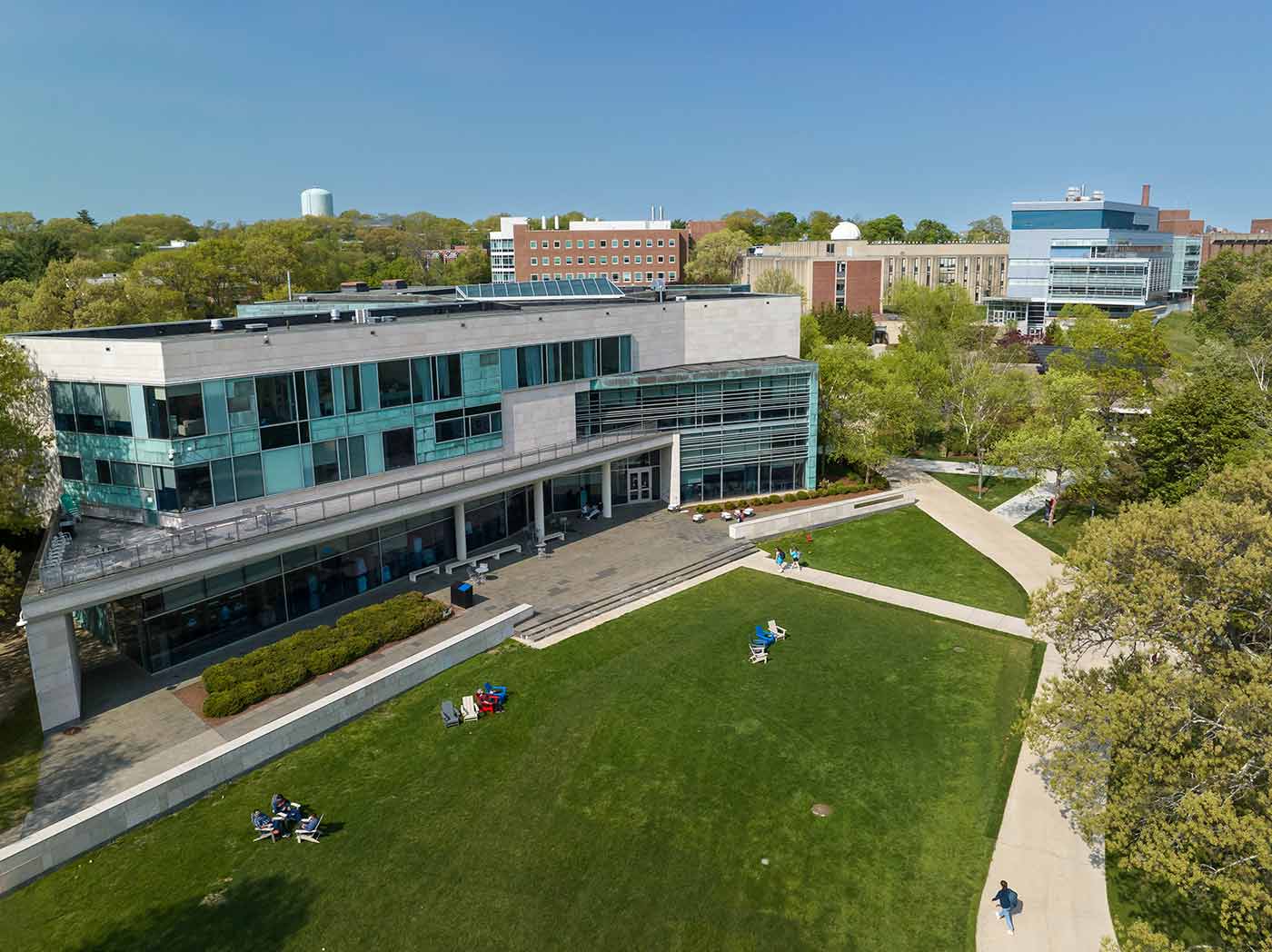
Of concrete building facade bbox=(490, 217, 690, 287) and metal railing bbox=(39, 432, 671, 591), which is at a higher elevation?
concrete building facade bbox=(490, 217, 690, 287)

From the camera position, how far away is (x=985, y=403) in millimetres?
53875

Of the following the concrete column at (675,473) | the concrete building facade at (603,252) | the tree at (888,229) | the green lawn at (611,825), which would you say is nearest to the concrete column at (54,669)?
the green lawn at (611,825)

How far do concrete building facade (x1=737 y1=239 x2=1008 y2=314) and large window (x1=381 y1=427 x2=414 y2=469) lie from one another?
3539 inches

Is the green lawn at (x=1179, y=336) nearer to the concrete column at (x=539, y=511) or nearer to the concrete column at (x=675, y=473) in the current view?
the concrete column at (x=675, y=473)

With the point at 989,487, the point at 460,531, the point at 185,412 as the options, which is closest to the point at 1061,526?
the point at 989,487

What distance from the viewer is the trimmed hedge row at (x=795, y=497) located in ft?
147

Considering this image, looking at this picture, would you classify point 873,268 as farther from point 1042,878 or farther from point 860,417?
point 1042,878

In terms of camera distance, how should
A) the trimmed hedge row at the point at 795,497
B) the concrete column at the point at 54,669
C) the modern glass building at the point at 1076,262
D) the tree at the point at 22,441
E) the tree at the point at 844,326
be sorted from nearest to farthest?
the concrete column at the point at 54,669 → the tree at the point at 22,441 → the trimmed hedge row at the point at 795,497 → the tree at the point at 844,326 → the modern glass building at the point at 1076,262

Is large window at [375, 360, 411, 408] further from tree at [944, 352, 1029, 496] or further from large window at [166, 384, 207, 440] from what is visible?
tree at [944, 352, 1029, 496]

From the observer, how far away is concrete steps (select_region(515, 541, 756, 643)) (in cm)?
3052

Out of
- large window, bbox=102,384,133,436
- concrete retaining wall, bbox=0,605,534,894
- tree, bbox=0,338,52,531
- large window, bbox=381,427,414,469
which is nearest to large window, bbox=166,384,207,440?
large window, bbox=102,384,133,436

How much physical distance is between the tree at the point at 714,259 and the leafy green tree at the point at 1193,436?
89500 millimetres

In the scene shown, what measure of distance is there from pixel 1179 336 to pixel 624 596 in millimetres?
102751

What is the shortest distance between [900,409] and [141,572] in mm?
39570
